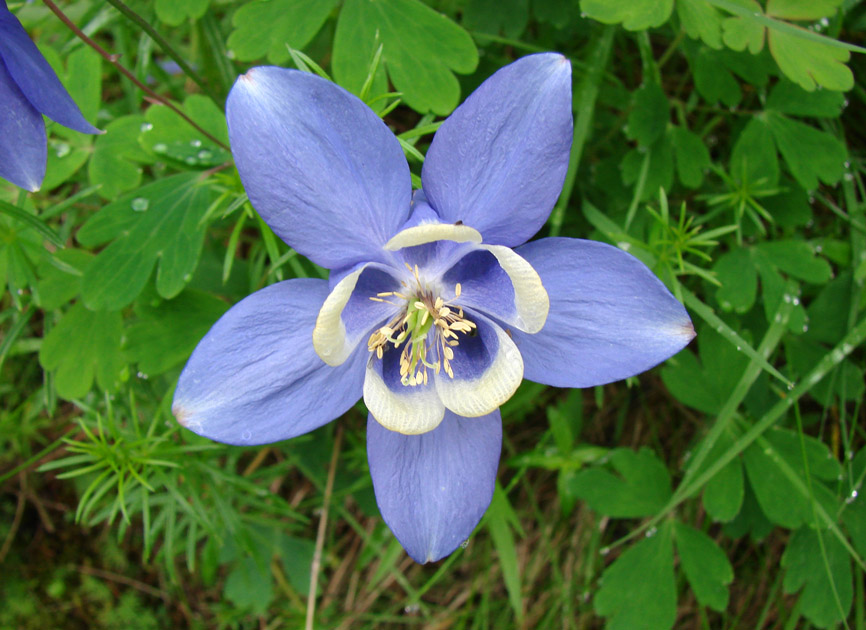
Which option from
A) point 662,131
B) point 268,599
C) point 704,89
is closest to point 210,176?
point 662,131

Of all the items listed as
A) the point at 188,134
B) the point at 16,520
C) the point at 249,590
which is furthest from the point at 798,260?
the point at 16,520

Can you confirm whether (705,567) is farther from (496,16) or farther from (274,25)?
(274,25)

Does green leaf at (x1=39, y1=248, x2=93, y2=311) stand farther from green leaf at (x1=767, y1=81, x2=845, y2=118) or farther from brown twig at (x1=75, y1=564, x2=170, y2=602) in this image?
green leaf at (x1=767, y1=81, x2=845, y2=118)

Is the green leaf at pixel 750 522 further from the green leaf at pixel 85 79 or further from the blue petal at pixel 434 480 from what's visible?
the green leaf at pixel 85 79

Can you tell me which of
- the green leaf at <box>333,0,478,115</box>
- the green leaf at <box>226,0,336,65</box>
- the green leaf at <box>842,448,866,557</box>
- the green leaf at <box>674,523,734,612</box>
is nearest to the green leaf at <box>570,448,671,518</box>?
the green leaf at <box>674,523,734,612</box>

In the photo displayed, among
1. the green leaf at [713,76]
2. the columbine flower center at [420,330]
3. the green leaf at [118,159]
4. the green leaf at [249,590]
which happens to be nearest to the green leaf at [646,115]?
the green leaf at [713,76]
